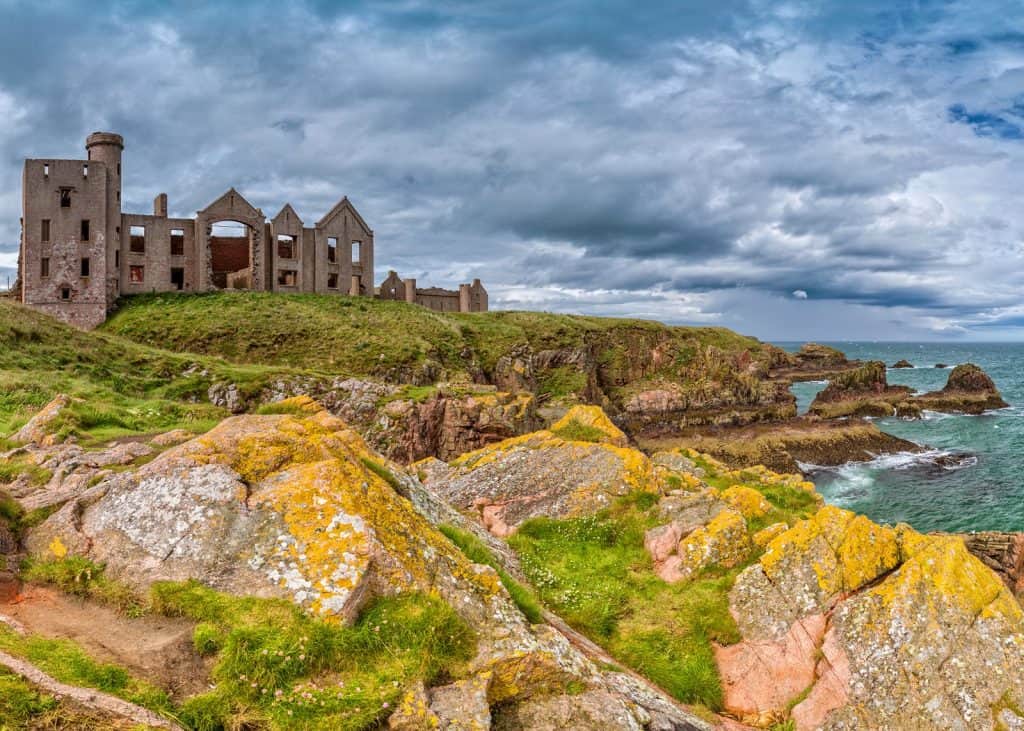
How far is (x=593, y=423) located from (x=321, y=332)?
120 feet

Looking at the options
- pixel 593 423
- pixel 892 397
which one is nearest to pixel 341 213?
pixel 593 423

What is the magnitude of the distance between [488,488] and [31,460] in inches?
392

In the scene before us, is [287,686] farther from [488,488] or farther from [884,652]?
[488,488]

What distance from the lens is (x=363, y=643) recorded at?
6035 millimetres

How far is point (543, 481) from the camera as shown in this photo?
53.0ft

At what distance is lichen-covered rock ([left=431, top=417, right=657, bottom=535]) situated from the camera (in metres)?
15.1

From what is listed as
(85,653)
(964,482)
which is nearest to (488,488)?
(85,653)

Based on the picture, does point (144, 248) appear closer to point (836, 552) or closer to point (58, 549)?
point (58, 549)

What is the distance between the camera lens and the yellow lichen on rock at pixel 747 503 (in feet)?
47.0

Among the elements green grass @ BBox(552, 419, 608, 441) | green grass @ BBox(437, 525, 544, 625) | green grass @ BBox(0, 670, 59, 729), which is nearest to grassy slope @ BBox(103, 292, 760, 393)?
green grass @ BBox(552, 419, 608, 441)

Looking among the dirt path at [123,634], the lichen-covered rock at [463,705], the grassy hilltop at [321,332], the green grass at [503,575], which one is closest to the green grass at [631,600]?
the green grass at [503,575]

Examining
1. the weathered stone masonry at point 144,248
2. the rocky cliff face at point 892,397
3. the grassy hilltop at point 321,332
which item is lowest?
the rocky cliff face at point 892,397

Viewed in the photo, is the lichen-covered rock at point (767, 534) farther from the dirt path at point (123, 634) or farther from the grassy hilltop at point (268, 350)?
the grassy hilltop at point (268, 350)

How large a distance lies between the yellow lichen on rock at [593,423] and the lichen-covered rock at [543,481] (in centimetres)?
281
